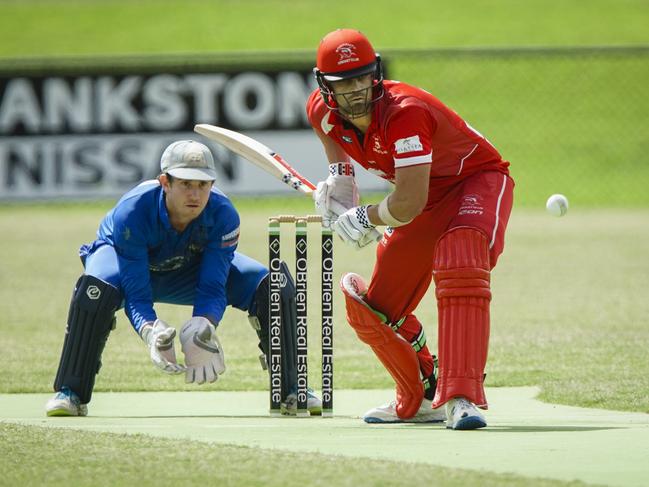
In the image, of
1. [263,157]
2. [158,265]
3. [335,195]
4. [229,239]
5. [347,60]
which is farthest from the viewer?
[263,157]

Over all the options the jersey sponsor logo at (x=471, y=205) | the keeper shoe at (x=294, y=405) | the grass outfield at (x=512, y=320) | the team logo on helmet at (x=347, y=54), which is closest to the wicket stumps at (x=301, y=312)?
the keeper shoe at (x=294, y=405)

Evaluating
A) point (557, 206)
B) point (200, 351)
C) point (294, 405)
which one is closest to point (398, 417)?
point (294, 405)

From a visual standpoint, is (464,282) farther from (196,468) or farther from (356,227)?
(196,468)

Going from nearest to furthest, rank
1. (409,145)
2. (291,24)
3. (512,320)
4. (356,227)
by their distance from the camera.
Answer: (409,145), (356,227), (512,320), (291,24)

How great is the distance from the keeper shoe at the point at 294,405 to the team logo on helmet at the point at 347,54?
4.85 feet

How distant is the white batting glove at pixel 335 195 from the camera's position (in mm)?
5281

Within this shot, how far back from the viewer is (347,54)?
16.1ft

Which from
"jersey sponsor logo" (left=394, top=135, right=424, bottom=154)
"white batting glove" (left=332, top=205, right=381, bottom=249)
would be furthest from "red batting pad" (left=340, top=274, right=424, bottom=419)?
"jersey sponsor logo" (left=394, top=135, right=424, bottom=154)

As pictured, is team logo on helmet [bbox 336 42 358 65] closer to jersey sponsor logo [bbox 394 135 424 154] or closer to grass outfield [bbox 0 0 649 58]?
jersey sponsor logo [bbox 394 135 424 154]

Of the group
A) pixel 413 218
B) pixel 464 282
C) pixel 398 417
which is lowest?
pixel 398 417

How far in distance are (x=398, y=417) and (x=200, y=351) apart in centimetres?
85

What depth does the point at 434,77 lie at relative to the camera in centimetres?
2306

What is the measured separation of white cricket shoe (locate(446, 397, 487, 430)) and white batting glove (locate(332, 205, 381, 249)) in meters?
0.71

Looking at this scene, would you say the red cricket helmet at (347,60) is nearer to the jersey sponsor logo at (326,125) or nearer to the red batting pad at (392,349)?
the jersey sponsor logo at (326,125)
